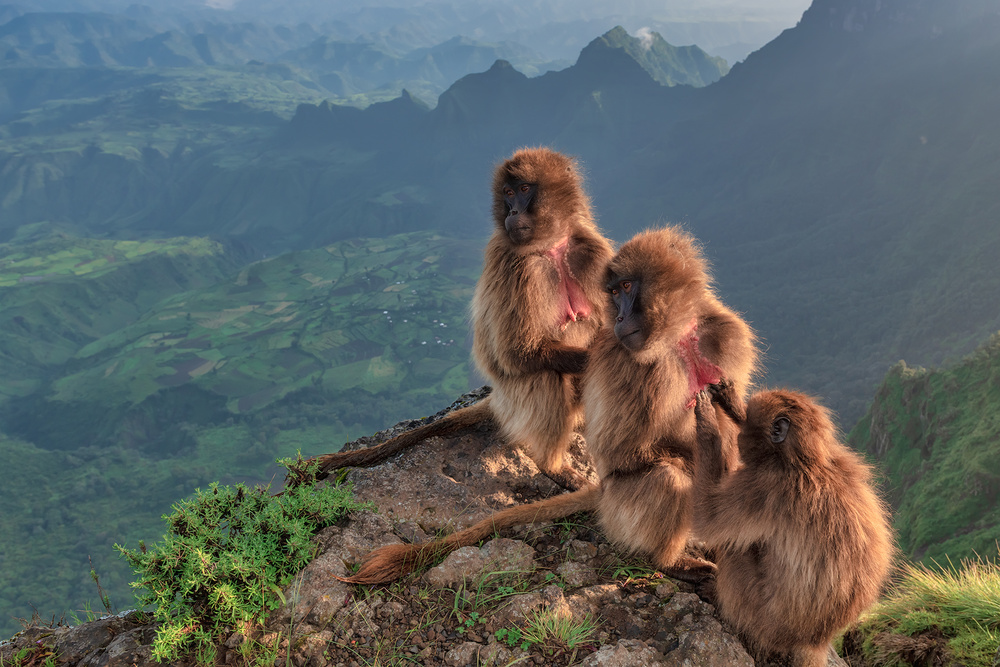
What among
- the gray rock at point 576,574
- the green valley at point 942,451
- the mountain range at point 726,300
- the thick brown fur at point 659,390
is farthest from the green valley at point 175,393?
the thick brown fur at point 659,390

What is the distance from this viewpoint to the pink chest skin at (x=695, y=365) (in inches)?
208

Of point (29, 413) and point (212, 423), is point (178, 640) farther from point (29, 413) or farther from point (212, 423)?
point (29, 413)

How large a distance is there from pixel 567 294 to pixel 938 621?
14.6 feet

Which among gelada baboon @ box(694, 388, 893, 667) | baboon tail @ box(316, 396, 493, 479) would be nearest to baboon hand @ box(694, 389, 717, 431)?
gelada baboon @ box(694, 388, 893, 667)

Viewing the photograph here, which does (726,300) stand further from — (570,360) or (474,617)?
(474,617)

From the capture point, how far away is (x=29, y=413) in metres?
150

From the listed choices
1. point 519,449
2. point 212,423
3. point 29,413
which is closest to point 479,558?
point 519,449

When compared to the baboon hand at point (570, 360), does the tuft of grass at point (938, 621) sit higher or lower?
lower

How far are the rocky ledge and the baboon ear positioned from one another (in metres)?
1.42

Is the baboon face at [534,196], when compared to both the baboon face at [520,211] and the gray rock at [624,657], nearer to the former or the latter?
the baboon face at [520,211]

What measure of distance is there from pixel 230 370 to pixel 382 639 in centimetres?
15973

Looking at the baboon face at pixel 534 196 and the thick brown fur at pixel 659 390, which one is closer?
the thick brown fur at pixel 659 390

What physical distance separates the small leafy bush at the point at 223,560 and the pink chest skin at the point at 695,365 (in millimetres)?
3110

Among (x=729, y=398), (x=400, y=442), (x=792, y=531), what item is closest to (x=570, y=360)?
(x=729, y=398)
